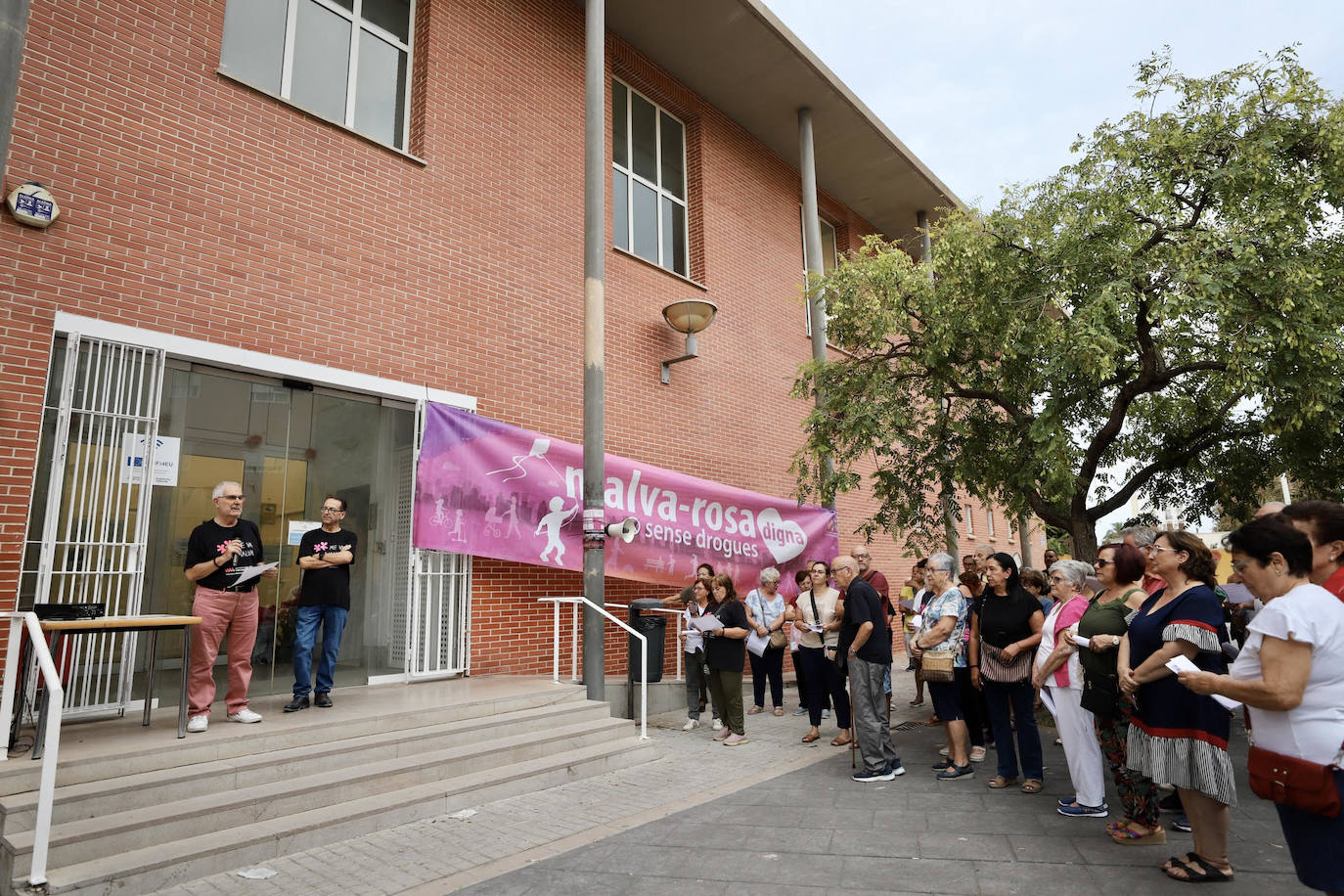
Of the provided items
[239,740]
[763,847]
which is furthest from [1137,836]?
[239,740]

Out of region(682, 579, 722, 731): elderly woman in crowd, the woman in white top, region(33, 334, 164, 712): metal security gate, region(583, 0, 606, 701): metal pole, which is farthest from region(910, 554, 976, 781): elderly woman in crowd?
region(33, 334, 164, 712): metal security gate

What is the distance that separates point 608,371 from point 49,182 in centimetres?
601

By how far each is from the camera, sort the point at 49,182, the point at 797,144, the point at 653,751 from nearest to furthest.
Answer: the point at 49,182
the point at 653,751
the point at 797,144

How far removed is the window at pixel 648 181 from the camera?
1184cm

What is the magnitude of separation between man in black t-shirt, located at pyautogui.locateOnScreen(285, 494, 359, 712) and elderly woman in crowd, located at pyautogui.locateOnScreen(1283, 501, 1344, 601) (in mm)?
6185

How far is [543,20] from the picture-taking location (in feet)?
34.3

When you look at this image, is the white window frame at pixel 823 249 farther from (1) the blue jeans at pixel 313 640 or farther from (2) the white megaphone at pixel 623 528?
(1) the blue jeans at pixel 313 640

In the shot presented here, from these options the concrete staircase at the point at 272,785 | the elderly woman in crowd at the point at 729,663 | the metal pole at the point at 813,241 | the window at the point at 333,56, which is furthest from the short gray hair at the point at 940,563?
the window at the point at 333,56

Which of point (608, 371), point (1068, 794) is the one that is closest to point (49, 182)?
point (608, 371)

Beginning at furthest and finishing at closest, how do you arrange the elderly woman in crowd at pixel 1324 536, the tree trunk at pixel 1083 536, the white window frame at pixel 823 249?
the white window frame at pixel 823 249 < the tree trunk at pixel 1083 536 < the elderly woman in crowd at pixel 1324 536

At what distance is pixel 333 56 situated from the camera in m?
8.38

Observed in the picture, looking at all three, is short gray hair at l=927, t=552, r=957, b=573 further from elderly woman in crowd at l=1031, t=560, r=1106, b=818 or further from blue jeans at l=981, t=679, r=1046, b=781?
elderly woman in crowd at l=1031, t=560, r=1106, b=818

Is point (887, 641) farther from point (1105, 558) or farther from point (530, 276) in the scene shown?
point (530, 276)

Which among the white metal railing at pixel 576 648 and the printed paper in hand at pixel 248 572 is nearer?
the printed paper in hand at pixel 248 572
